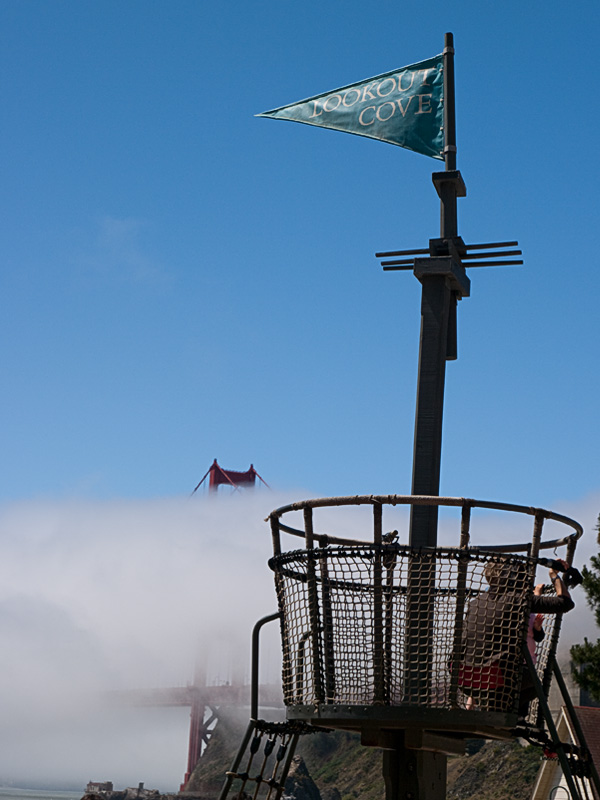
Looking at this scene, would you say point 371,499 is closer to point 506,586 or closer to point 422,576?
point 422,576

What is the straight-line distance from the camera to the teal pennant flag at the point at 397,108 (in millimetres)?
8195

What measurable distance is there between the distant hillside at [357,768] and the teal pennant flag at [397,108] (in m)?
14.0

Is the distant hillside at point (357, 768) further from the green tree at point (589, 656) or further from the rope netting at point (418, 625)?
the rope netting at point (418, 625)

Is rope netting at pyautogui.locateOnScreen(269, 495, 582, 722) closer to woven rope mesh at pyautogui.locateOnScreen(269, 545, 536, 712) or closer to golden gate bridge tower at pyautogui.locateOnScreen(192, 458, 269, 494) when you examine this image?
woven rope mesh at pyautogui.locateOnScreen(269, 545, 536, 712)

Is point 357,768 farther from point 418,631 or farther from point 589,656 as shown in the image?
point 418,631

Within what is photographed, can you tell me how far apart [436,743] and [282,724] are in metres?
1.03

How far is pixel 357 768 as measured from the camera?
297 feet

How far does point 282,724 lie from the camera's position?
671cm

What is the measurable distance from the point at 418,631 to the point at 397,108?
437 cm

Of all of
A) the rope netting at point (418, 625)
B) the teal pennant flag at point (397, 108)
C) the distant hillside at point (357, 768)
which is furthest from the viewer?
the distant hillside at point (357, 768)

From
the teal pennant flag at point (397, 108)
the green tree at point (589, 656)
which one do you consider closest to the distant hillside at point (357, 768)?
the green tree at point (589, 656)

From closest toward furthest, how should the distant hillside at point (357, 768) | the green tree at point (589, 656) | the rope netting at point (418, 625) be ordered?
the rope netting at point (418, 625) < the green tree at point (589, 656) < the distant hillside at point (357, 768)

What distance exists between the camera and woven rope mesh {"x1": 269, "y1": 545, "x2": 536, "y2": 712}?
19.3ft

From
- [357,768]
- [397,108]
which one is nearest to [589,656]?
[397,108]
